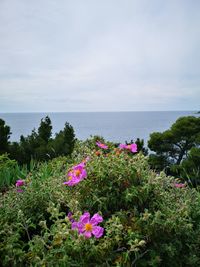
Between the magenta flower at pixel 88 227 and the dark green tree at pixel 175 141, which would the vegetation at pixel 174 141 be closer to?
the dark green tree at pixel 175 141

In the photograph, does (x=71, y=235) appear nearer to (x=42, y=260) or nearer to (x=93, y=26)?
(x=42, y=260)

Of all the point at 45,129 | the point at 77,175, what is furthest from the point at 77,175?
the point at 45,129

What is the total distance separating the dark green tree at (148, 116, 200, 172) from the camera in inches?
368

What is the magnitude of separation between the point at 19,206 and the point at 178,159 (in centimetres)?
814

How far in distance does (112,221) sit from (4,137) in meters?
3.97

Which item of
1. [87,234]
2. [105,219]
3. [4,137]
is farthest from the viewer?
[4,137]

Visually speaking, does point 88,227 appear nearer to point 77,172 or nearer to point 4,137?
point 77,172

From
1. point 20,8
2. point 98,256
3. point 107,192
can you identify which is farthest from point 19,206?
point 20,8

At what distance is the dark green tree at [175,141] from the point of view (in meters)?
9.34

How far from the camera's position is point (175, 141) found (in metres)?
9.60

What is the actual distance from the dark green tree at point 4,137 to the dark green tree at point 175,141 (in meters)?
4.62

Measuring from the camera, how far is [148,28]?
5734mm

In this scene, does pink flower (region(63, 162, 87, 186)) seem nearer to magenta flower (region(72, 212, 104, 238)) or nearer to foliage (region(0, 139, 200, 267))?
foliage (region(0, 139, 200, 267))

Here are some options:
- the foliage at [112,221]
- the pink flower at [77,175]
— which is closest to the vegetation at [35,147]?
the foliage at [112,221]
